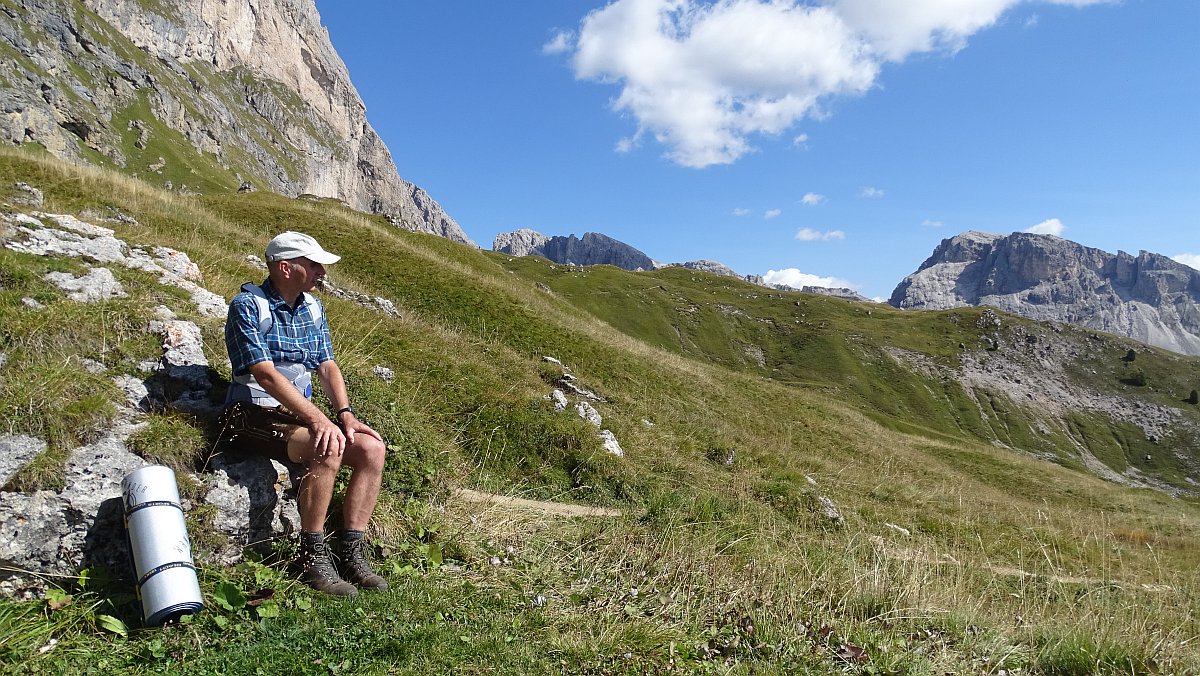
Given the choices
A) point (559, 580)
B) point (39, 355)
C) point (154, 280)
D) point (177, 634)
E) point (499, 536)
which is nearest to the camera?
point (177, 634)

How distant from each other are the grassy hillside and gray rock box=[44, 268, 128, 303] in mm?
219

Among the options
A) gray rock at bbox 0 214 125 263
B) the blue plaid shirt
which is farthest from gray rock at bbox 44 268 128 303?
the blue plaid shirt

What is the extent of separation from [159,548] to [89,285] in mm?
5795

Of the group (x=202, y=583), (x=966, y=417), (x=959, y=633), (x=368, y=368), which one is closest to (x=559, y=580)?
(x=202, y=583)

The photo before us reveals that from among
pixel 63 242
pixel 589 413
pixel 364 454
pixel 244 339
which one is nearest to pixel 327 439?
pixel 364 454

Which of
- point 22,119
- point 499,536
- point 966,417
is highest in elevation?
point 22,119

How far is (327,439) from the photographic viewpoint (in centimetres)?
599

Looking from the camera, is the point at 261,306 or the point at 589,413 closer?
the point at 261,306

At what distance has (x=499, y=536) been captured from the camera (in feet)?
25.5

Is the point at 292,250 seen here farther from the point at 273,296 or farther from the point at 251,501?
the point at 251,501

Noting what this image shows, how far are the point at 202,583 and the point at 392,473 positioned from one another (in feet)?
9.13

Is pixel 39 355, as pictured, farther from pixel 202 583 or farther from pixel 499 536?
pixel 499 536

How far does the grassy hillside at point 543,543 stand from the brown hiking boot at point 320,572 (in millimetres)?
219

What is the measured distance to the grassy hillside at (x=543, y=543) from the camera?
5.19m
